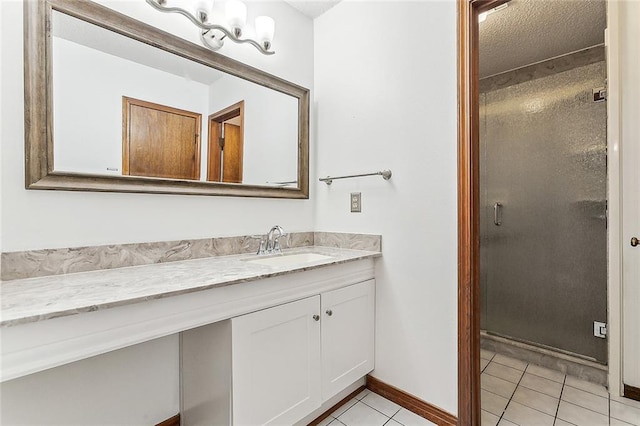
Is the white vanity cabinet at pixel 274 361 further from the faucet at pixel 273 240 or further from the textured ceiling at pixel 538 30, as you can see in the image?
the textured ceiling at pixel 538 30

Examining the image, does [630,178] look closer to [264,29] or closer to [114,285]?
[264,29]

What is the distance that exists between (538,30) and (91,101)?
8.65 ft

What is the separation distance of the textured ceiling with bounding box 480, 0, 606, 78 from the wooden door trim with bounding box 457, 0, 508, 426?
69 cm

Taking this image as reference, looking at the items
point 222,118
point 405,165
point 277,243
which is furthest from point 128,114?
point 405,165

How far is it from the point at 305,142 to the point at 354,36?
28.6 inches

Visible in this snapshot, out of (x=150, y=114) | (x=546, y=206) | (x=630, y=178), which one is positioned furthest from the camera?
(x=546, y=206)

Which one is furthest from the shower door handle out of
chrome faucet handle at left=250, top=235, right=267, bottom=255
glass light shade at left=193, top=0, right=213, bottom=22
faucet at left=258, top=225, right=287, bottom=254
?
glass light shade at left=193, top=0, right=213, bottom=22

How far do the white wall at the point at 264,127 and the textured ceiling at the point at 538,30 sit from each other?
1463mm

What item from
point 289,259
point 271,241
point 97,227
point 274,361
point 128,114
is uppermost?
point 128,114

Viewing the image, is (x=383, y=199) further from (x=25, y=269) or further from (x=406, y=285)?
(x=25, y=269)

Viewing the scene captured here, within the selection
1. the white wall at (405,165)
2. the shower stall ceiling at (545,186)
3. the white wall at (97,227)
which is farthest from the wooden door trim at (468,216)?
the white wall at (97,227)

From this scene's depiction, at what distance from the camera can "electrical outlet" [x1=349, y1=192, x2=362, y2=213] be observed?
188 centimetres

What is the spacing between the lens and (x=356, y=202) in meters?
1.89

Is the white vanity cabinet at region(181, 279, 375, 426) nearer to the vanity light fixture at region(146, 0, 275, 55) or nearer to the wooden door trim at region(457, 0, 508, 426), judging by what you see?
the wooden door trim at region(457, 0, 508, 426)
